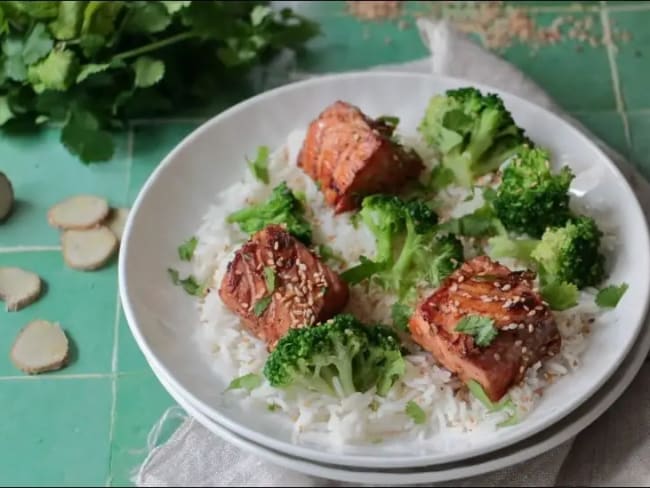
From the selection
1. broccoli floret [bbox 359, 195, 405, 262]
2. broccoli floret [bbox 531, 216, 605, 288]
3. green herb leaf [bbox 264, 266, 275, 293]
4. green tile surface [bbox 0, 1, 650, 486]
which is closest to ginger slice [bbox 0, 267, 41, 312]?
green tile surface [bbox 0, 1, 650, 486]

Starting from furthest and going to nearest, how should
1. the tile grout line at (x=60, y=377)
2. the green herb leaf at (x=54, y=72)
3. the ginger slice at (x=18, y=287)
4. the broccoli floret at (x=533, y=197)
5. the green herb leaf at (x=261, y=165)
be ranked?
the green herb leaf at (x=54, y=72) → the green herb leaf at (x=261, y=165) → the ginger slice at (x=18, y=287) → the broccoli floret at (x=533, y=197) → the tile grout line at (x=60, y=377)

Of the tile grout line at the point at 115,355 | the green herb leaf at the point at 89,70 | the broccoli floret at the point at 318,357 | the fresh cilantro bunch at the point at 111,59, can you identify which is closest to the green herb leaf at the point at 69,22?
the fresh cilantro bunch at the point at 111,59

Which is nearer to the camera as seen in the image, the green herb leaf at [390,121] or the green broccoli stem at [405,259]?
the green broccoli stem at [405,259]

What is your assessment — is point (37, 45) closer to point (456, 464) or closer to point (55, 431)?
point (55, 431)

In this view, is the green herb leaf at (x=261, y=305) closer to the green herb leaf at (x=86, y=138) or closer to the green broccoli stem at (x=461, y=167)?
the green broccoli stem at (x=461, y=167)

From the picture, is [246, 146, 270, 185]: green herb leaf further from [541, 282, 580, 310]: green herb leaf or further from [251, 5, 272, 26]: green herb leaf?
[541, 282, 580, 310]: green herb leaf

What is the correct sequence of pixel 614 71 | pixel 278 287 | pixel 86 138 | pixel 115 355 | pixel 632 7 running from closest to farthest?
pixel 278 287 → pixel 115 355 → pixel 86 138 → pixel 614 71 → pixel 632 7

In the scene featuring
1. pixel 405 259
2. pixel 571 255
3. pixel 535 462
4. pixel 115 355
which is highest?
pixel 571 255

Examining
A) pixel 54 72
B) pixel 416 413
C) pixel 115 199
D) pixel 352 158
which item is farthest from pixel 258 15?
pixel 416 413
